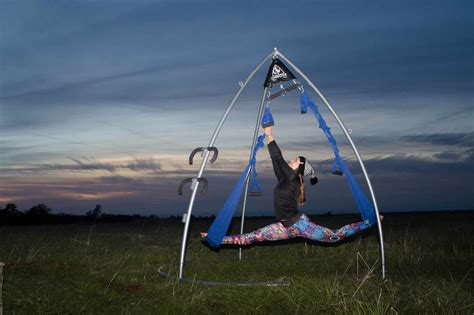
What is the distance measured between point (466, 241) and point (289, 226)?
5.84 m

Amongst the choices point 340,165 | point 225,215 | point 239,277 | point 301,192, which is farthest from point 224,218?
point 340,165

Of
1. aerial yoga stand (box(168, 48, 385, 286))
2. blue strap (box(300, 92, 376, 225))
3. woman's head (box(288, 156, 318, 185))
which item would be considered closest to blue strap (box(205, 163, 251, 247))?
aerial yoga stand (box(168, 48, 385, 286))

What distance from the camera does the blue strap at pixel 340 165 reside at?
8.84 metres

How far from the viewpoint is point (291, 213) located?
911 cm

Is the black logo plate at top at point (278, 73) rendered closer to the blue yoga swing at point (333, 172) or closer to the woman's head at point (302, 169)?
the blue yoga swing at point (333, 172)

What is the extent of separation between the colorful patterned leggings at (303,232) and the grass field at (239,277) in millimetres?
480

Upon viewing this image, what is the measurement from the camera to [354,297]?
639 centimetres

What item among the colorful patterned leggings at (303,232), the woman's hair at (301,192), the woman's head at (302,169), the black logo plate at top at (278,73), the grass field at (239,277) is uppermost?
the black logo plate at top at (278,73)

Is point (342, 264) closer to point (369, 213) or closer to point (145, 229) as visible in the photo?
point (369, 213)

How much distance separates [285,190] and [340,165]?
1.00 meters

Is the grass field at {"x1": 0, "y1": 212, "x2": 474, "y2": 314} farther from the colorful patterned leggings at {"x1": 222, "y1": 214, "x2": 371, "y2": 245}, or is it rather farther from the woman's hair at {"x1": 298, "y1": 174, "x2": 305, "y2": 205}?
the woman's hair at {"x1": 298, "y1": 174, "x2": 305, "y2": 205}

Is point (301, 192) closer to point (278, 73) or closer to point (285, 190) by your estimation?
point (285, 190)

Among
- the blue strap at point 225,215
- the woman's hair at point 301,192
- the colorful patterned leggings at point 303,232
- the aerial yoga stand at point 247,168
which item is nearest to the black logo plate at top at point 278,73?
the aerial yoga stand at point 247,168

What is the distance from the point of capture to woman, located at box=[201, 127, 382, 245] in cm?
897
